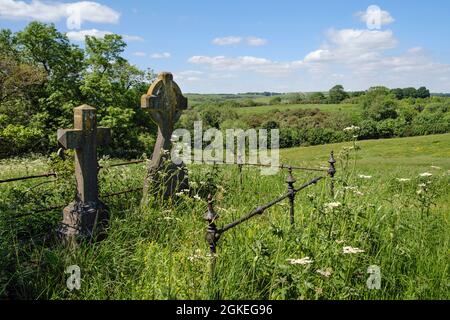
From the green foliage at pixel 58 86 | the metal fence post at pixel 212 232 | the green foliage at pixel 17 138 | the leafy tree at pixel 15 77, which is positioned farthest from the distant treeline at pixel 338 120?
the metal fence post at pixel 212 232

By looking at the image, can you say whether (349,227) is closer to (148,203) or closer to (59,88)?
(148,203)

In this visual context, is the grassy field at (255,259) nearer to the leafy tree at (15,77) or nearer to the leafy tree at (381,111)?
the leafy tree at (15,77)

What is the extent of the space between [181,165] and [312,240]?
3489 millimetres

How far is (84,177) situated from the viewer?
5.34 m

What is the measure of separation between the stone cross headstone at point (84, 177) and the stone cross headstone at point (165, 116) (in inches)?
53.7

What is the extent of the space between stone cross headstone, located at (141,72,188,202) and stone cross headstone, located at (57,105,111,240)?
1.37m

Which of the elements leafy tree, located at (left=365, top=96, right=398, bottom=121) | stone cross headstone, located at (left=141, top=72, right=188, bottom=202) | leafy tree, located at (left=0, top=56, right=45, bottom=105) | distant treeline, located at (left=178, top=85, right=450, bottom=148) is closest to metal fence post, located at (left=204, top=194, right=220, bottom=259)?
stone cross headstone, located at (left=141, top=72, right=188, bottom=202)

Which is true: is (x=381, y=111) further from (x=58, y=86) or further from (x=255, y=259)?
(x=255, y=259)

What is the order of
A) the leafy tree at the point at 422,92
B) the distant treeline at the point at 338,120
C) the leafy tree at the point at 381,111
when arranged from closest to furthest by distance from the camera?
the distant treeline at the point at 338,120, the leafy tree at the point at 381,111, the leafy tree at the point at 422,92

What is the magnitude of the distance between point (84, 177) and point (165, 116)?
7.51 ft

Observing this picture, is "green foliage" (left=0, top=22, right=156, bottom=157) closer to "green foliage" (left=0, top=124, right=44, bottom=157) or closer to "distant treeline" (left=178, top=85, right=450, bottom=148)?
"green foliage" (left=0, top=124, right=44, bottom=157)

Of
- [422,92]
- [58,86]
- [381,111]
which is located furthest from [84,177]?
[422,92]

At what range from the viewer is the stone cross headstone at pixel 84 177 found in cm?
509
